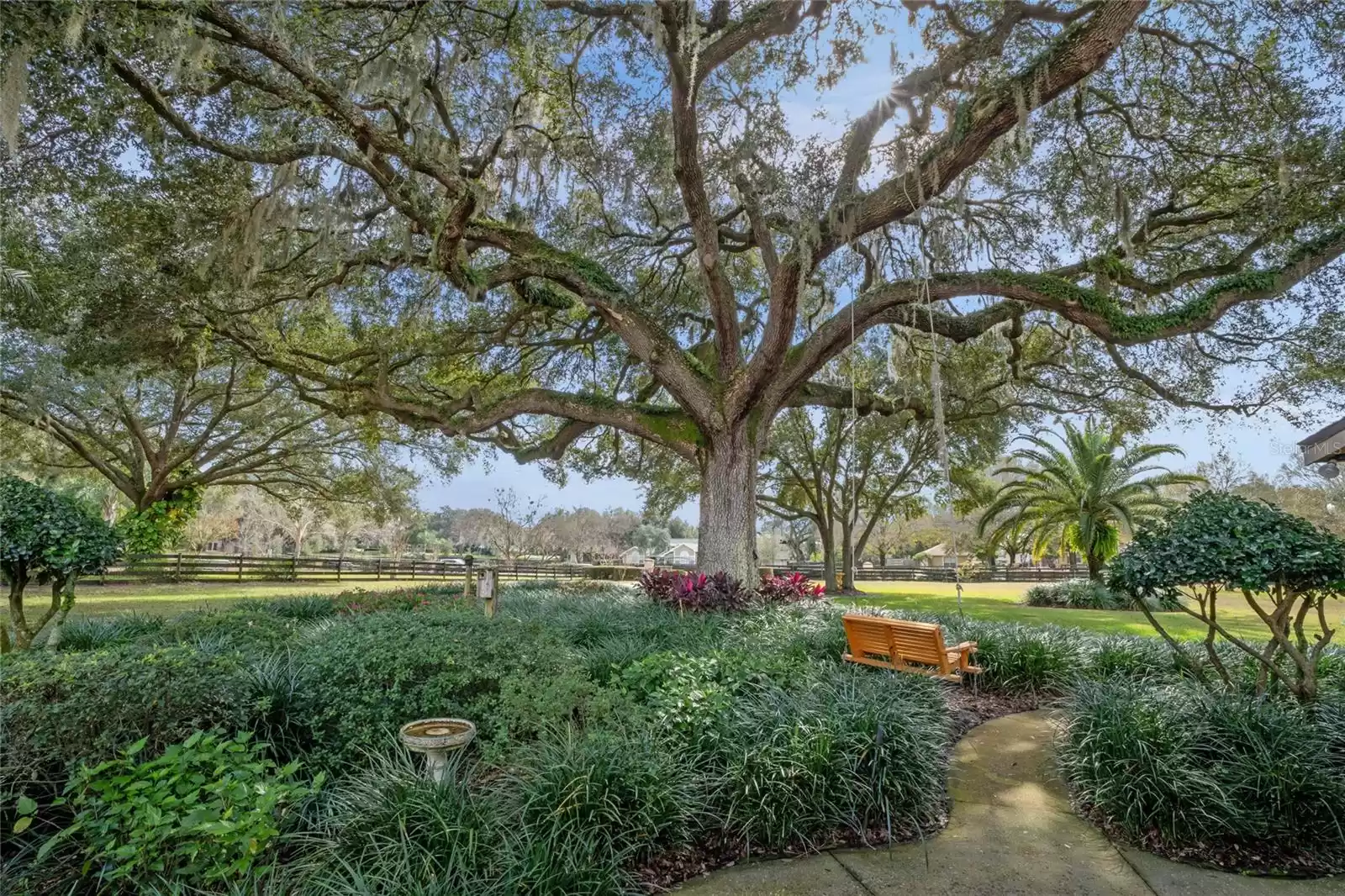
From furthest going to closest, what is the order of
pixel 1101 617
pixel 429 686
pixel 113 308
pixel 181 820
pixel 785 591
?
1. pixel 1101 617
2. pixel 785 591
3. pixel 113 308
4. pixel 429 686
5. pixel 181 820

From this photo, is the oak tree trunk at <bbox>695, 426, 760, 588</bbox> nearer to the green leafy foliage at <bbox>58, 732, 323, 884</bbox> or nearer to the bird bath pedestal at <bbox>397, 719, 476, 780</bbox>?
the bird bath pedestal at <bbox>397, 719, 476, 780</bbox>

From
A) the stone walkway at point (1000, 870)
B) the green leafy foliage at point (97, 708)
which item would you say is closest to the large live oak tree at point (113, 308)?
the green leafy foliage at point (97, 708)

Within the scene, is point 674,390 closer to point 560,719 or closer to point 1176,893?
point 560,719

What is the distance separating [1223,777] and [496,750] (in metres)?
4.26

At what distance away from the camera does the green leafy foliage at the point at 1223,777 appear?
3.35m

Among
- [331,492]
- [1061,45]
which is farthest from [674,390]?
[331,492]

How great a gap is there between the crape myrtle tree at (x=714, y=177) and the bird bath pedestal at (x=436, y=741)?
18.2 feet

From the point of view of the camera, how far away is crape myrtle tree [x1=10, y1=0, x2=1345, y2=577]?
21.3 ft

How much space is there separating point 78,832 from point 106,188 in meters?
8.10

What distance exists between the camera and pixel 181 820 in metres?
2.42

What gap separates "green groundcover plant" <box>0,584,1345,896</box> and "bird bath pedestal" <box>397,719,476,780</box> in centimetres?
13

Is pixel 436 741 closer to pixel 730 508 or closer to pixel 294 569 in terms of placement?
pixel 730 508

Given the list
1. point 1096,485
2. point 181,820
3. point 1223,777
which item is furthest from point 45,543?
point 1096,485

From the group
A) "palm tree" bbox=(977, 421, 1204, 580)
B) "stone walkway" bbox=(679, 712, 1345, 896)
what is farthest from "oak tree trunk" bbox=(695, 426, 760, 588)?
"palm tree" bbox=(977, 421, 1204, 580)
